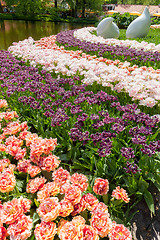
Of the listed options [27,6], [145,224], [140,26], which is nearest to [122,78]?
[145,224]

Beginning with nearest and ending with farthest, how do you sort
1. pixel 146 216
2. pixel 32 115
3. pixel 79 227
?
pixel 79 227 < pixel 146 216 < pixel 32 115

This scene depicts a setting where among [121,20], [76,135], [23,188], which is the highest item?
[121,20]

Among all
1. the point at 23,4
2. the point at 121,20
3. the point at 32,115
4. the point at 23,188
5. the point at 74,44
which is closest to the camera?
the point at 23,188

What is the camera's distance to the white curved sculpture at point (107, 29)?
35.4ft

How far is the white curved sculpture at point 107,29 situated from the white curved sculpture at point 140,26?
1026mm

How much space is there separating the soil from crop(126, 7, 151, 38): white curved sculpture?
1136 cm

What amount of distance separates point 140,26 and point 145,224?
463 inches

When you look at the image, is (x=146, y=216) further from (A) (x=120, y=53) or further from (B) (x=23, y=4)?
(B) (x=23, y=4)

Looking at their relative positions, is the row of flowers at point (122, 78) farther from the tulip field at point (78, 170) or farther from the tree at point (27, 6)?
the tree at point (27, 6)

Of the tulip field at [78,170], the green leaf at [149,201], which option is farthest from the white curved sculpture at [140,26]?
the green leaf at [149,201]

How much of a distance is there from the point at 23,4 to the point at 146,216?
1485 inches

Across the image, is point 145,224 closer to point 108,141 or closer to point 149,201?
point 149,201

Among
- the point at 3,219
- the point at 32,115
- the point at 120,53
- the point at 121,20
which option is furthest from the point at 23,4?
the point at 3,219

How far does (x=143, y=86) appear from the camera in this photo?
3.41 meters
